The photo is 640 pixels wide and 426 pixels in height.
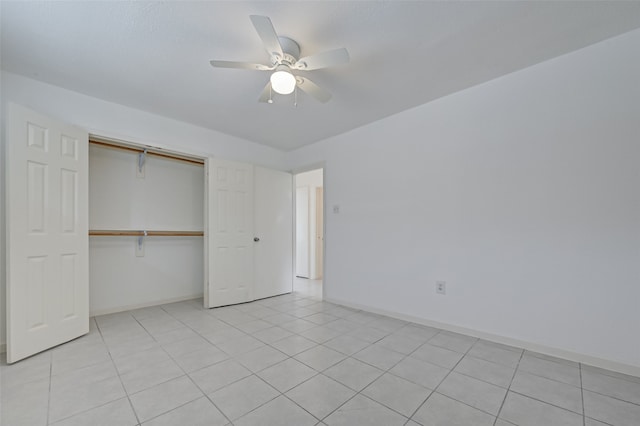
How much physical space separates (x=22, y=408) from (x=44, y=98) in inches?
107

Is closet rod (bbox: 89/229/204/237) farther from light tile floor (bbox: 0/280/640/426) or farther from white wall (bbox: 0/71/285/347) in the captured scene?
light tile floor (bbox: 0/280/640/426)

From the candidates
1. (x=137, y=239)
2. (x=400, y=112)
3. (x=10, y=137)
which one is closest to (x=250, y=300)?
(x=137, y=239)

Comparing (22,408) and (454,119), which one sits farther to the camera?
(454,119)

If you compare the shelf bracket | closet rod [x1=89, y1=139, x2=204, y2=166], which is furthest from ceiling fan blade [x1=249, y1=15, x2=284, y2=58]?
the shelf bracket

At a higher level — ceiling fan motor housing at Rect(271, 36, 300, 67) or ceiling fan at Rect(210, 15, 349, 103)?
ceiling fan motor housing at Rect(271, 36, 300, 67)

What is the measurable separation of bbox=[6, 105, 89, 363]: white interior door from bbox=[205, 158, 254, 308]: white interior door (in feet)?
4.32

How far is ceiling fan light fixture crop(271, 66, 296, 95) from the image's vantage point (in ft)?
6.34

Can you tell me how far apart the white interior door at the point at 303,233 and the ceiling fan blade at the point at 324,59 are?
4163mm

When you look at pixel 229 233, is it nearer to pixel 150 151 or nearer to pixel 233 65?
pixel 150 151

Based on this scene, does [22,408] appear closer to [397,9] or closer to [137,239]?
[137,239]

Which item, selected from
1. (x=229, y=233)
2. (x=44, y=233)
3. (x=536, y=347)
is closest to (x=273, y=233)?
(x=229, y=233)

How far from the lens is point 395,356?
2238 mm

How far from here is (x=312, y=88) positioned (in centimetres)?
220

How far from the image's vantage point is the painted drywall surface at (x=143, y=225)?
3.29m
